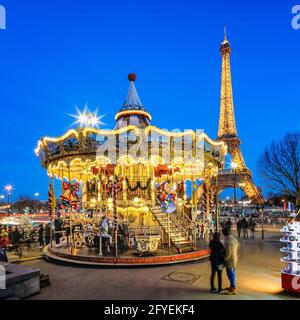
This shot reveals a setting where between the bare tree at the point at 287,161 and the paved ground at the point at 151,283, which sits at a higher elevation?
the bare tree at the point at 287,161

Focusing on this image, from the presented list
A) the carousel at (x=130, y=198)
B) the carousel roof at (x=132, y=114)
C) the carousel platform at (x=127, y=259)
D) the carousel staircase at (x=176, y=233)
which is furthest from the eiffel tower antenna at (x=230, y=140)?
the carousel platform at (x=127, y=259)

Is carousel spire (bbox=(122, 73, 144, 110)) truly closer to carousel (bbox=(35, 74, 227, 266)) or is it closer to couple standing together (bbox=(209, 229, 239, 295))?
carousel (bbox=(35, 74, 227, 266))

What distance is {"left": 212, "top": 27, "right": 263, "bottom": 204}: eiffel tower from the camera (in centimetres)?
5878

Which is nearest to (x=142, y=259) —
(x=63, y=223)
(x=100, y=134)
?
(x=100, y=134)

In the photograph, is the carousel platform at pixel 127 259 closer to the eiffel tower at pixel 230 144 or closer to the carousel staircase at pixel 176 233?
the carousel staircase at pixel 176 233

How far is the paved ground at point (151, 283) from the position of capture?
6949 mm

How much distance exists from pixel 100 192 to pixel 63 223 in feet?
10.3

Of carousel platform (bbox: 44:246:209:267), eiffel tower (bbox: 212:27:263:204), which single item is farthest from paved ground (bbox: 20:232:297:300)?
eiffel tower (bbox: 212:27:263:204)

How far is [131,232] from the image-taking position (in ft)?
45.4

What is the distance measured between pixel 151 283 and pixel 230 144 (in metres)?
61.3

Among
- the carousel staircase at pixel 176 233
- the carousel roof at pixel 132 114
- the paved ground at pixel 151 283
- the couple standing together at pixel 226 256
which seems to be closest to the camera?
the couple standing together at pixel 226 256

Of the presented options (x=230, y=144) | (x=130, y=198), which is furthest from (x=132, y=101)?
(x=230, y=144)

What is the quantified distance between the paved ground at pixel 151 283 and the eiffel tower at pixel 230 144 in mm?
47774
